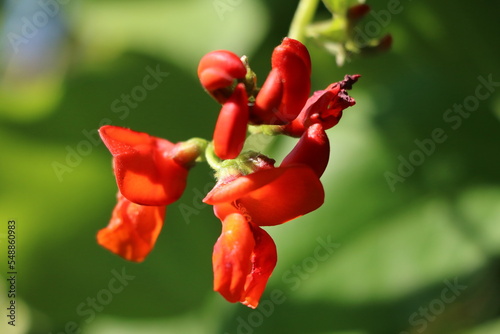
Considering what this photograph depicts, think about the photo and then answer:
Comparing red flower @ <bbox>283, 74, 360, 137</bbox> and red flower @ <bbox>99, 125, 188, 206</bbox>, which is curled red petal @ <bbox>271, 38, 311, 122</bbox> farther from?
red flower @ <bbox>99, 125, 188, 206</bbox>

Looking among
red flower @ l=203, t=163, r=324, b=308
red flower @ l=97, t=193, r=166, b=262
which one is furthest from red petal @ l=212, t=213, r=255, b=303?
red flower @ l=97, t=193, r=166, b=262

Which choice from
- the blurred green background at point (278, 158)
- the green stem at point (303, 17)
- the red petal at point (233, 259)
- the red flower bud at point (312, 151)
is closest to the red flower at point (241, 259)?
the red petal at point (233, 259)

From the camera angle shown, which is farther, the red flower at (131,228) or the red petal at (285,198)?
the red flower at (131,228)

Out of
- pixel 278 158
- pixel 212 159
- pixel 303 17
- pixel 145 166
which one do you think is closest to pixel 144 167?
pixel 145 166

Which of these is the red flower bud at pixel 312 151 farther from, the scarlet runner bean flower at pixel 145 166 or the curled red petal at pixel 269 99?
the scarlet runner bean flower at pixel 145 166

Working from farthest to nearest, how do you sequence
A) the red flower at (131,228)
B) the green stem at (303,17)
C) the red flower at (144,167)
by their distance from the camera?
→ the green stem at (303,17) → the red flower at (131,228) → the red flower at (144,167)

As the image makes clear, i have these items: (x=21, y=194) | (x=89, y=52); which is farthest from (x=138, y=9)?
(x=21, y=194)

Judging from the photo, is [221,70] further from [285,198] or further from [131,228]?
[131,228]

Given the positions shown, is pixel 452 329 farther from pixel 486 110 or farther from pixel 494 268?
pixel 486 110
